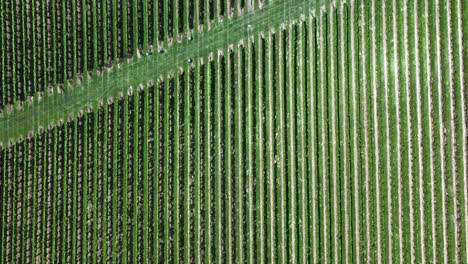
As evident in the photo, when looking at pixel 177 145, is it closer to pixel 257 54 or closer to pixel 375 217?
pixel 257 54

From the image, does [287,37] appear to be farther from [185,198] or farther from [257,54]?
[185,198]

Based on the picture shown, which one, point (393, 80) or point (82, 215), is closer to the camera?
point (393, 80)

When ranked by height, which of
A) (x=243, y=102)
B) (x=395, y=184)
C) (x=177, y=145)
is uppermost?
(x=243, y=102)

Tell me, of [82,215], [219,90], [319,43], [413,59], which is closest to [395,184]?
[413,59]

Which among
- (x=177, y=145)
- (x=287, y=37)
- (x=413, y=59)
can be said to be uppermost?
(x=287, y=37)

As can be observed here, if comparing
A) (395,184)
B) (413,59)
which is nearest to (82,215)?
(395,184)

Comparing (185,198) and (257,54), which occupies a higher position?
(257,54)
